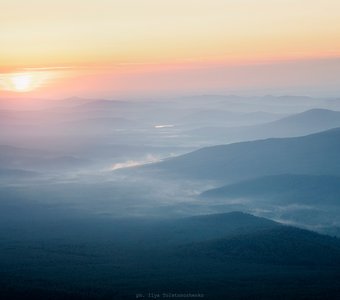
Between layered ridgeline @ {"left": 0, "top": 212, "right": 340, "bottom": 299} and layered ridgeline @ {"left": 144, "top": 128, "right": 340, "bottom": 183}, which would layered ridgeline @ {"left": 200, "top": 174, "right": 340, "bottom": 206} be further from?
layered ridgeline @ {"left": 0, "top": 212, "right": 340, "bottom": 299}

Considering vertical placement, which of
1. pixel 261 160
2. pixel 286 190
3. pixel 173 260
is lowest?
pixel 173 260

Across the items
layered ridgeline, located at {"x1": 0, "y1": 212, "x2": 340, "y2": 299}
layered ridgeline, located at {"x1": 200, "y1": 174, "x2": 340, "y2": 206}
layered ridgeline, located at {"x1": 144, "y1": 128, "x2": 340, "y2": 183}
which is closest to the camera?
layered ridgeline, located at {"x1": 0, "y1": 212, "x2": 340, "y2": 299}

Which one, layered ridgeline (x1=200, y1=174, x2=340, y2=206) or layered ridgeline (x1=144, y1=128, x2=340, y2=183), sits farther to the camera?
layered ridgeline (x1=144, y1=128, x2=340, y2=183)

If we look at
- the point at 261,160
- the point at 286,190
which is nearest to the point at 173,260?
the point at 286,190

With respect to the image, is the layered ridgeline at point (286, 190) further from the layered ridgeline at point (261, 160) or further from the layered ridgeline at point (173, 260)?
the layered ridgeline at point (173, 260)

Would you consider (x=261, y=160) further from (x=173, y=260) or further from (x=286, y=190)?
(x=173, y=260)

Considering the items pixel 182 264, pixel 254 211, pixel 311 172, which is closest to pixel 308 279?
pixel 182 264

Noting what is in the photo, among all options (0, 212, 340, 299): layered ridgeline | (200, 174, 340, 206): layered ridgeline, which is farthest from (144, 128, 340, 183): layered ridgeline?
(0, 212, 340, 299): layered ridgeline
